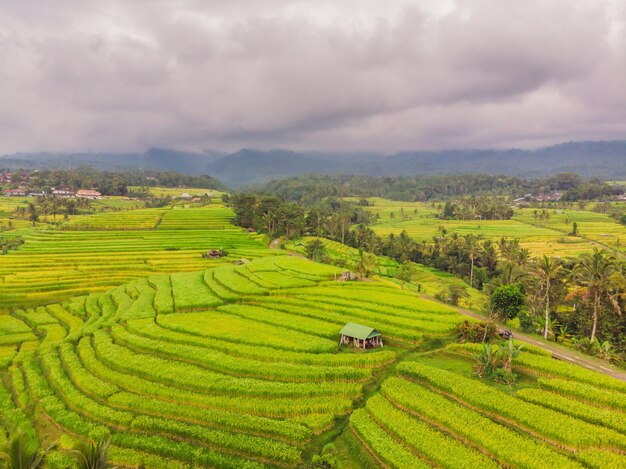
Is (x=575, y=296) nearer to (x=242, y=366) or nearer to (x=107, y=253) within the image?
(x=242, y=366)

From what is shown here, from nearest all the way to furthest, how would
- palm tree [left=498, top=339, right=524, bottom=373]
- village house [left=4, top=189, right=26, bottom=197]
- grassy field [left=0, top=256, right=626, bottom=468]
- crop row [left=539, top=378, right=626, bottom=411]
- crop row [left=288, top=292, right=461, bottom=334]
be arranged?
grassy field [left=0, top=256, right=626, bottom=468]
crop row [left=539, top=378, right=626, bottom=411]
palm tree [left=498, top=339, right=524, bottom=373]
crop row [left=288, top=292, right=461, bottom=334]
village house [left=4, top=189, right=26, bottom=197]

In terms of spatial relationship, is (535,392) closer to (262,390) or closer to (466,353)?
(466,353)

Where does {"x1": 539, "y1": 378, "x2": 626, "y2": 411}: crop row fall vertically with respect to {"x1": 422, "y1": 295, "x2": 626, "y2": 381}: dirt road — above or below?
above

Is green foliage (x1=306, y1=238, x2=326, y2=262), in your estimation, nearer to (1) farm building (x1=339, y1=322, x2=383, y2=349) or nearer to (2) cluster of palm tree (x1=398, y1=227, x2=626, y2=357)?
(2) cluster of palm tree (x1=398, y1=227, x2=626, y2=357)

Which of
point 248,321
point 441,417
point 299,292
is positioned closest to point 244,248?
point 299,292

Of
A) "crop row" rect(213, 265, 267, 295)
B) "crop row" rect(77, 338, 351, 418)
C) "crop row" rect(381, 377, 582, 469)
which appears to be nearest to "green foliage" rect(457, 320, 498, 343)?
"crop row" rect(381, 377, 582, 469)

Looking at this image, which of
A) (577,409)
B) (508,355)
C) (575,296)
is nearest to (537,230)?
(575,296)
